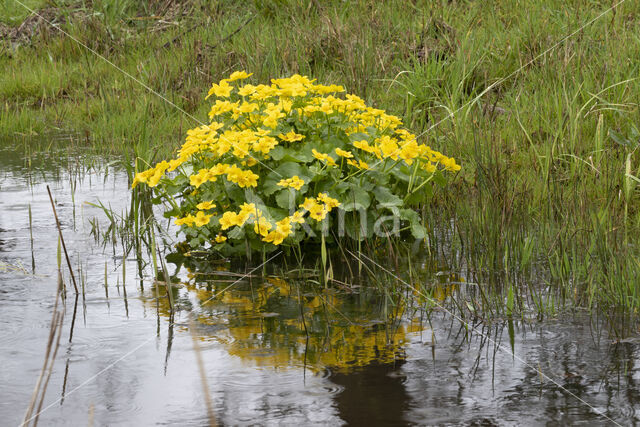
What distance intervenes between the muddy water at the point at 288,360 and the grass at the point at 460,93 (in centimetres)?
39

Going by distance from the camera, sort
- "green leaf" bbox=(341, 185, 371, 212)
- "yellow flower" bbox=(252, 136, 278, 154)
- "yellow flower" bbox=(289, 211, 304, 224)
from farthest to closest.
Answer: "green leaf" bbox=(341, 185, 371, 212), "yellow flower" bbox=(252, 136, 278, 154), "yellow flower" bbox=(289, 211, 304, 224)

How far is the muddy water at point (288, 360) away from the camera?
2.89 meters

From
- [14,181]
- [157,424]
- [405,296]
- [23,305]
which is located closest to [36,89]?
[14,181]

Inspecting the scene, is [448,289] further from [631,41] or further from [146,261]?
[631,41]

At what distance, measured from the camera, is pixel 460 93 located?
22.1 feet

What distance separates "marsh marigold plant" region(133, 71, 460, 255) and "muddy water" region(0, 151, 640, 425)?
0.33 metres

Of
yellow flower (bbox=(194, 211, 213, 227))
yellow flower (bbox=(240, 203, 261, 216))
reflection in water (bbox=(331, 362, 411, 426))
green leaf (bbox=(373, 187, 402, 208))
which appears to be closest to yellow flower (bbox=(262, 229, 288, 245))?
yellow flower (bbox=(240, 203, 261, 216))

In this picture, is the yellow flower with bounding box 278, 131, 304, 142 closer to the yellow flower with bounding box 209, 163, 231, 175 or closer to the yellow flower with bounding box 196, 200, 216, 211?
the yellow flower with bounding box 209, 163, 231, 175

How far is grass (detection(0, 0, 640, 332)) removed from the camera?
428 cm

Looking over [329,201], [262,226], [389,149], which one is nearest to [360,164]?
[389,149]

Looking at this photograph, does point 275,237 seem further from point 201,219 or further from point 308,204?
point 201,219

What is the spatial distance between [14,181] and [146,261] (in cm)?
242

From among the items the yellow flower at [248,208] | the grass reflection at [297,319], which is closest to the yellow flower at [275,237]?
the yellow flower at [248,208]

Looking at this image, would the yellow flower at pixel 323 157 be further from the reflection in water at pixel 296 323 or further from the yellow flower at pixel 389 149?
the reflection in water at pixel 296 323
